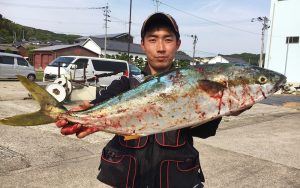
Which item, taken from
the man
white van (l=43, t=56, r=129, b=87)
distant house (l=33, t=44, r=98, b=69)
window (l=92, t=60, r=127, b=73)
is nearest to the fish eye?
the man

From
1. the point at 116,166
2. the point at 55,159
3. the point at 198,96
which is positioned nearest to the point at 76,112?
the point at 116,166

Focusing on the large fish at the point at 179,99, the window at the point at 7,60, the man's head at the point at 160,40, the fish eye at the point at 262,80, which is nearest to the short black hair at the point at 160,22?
the man's head at the point at 160,40

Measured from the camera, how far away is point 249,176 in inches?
252

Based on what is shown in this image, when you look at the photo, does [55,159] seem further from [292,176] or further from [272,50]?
[272,50]

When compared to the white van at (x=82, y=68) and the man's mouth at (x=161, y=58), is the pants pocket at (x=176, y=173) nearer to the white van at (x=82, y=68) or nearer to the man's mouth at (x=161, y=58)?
the man's mouth at (x=161, y=58)

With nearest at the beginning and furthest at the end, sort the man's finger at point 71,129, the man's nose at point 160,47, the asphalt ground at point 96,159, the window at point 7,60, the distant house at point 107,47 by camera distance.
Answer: the man's finger at point 71,129 → the man's nose at point 160,47 → the asphalt ground at point 96,159 → the window at point 7,60 → the distant house at point 107,47

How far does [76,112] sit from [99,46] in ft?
212

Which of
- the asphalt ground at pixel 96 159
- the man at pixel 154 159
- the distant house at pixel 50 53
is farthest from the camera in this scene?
the distant house at pixel 50 53

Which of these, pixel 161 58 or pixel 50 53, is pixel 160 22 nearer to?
pixel 161 58

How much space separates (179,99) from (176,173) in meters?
0.54

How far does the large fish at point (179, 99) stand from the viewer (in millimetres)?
1975

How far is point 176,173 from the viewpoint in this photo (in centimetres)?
230

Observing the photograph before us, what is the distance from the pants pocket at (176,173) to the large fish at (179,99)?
0.37 meters

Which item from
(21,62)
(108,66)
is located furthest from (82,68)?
(21,62)
